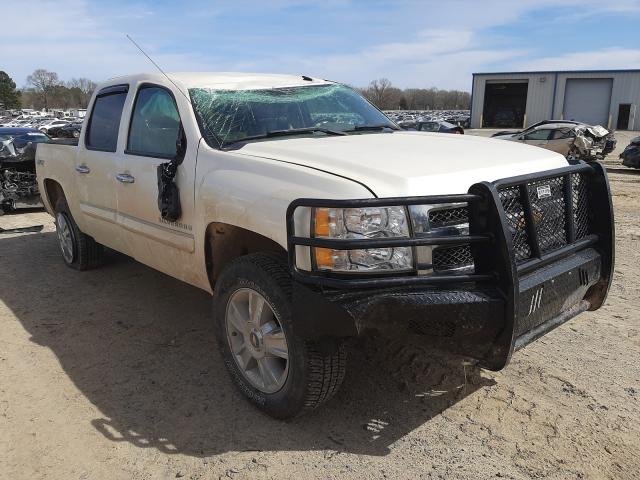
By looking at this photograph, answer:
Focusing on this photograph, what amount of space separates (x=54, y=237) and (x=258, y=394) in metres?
5.83

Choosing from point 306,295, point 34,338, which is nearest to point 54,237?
point 34,338

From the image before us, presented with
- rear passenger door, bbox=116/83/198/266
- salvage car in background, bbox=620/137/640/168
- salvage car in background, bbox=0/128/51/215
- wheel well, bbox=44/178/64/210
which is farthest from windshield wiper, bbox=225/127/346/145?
salvage car in background, bbox=620/137/640/168

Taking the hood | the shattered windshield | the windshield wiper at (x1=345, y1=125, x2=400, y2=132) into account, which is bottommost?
the hood

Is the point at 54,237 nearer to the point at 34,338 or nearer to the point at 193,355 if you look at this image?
the point at 34,338

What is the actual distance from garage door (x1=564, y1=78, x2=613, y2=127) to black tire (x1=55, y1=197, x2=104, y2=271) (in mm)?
48613

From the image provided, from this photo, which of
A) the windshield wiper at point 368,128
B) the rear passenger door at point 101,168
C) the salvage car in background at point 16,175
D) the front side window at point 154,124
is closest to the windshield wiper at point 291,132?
the windshield wiper at point 368,128

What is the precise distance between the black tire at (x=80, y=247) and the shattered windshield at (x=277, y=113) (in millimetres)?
2692

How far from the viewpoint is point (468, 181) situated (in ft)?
9.02

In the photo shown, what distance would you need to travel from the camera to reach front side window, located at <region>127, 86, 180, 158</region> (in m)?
3.85

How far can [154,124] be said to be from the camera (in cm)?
410

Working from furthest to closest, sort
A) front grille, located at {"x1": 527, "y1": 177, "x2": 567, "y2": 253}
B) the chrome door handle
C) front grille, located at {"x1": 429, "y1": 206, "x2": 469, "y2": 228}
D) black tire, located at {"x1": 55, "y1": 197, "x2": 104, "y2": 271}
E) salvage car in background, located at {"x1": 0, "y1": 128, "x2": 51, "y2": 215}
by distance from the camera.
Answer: salvage car in background, located at {"x1": 0, "y1": 128, "x2": 51, "y2": 215}, black tire, located at {"x1": 55, "y1": 197, "x2": 104, "y2": 271}, the chrome door handle, front grille, located at {"x1": 527, "y1": 177, "x2": 567, "y2": 253}, front grille, located at {"x1": 429, "y1": 206, "x2": 469, "y2": 228}

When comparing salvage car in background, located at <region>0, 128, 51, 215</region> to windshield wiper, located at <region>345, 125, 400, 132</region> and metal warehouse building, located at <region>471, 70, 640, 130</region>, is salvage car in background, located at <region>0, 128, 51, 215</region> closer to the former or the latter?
windshield wiper, located at <region>345, 125, 400, 132</region>

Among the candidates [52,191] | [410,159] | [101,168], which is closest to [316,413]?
[410,159]

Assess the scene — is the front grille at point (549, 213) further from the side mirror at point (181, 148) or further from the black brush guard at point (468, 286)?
the side mirror at point (181, 148)
